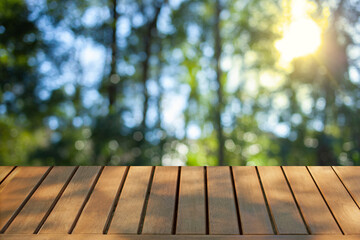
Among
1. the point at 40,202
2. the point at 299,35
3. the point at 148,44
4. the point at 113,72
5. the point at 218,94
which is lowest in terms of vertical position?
the point at 218,94

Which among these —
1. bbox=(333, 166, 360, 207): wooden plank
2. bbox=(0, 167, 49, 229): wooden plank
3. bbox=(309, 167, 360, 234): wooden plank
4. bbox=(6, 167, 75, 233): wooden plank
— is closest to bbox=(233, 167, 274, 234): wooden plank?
bbox=(309, 167, 360, 234): wooden plank

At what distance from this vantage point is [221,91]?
10992 millimetres

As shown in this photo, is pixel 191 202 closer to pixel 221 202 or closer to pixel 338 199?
pixel 221 202

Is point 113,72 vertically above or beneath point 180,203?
beneath

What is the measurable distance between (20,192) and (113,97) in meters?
8.55

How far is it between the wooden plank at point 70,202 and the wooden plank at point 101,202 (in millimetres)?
40

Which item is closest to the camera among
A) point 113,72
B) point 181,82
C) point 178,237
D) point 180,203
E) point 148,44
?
point 178,237

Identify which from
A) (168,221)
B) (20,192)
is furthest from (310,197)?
(20,192)

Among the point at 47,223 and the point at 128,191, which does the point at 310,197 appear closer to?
the point at 128,191

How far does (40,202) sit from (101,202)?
277 millimetres

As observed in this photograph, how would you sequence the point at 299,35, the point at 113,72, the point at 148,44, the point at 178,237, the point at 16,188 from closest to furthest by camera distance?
the point at 178,237 < the point at 16,188 < the point at 299,35 < the point at 113,72 < the point at 148,44

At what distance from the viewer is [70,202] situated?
1830mm

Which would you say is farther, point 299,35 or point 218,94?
point 218,94

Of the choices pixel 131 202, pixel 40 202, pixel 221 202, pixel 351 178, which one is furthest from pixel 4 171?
pixel 351 178
